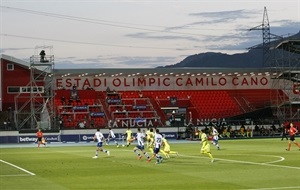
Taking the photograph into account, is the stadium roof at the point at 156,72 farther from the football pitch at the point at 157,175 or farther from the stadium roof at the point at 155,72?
the football pitch at the point at 157,175

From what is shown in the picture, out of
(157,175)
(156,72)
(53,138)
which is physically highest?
(156,72)

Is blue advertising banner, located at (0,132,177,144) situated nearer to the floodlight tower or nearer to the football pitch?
the floodlight tower

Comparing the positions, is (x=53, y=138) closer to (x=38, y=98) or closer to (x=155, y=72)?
(x=38, y=98)

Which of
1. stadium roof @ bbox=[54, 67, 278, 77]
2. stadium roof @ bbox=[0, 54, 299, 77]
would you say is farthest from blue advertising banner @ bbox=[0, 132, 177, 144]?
stadium roof @ bbox=[54, 67, 278, 77]

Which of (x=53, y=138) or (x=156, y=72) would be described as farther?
(x=156, y=72)

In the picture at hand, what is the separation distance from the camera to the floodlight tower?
77875 millimetres

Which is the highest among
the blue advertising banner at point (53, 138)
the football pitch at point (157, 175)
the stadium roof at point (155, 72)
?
the stadium roof at point (155, 72)

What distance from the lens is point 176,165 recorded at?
112ft

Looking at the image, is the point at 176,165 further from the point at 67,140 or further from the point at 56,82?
the point at 56,82

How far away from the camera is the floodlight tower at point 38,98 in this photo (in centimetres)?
7788

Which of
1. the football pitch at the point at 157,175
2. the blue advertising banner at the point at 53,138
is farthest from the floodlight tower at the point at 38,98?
the football pitch at the point at 157,175

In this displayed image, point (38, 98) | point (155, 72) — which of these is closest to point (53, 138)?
point (38, 98)

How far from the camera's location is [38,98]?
83875 mm

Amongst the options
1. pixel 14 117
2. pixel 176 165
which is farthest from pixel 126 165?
pixel 14 117
